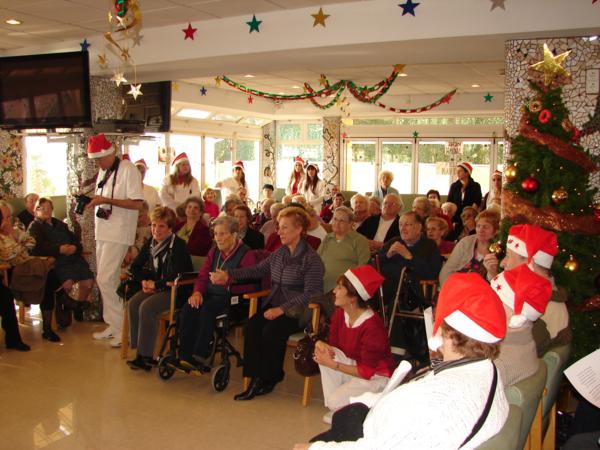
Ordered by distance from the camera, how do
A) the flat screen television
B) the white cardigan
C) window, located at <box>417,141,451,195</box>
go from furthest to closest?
window, located at <box>417,141,451,195</box>, the flat screen television, the white cardigan

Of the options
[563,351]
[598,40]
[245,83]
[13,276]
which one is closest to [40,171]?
[245,83]

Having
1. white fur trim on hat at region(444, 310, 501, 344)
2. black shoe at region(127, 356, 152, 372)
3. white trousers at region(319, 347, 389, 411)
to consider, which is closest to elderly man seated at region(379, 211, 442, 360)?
white trousers at region(319, 347, 389, 411)

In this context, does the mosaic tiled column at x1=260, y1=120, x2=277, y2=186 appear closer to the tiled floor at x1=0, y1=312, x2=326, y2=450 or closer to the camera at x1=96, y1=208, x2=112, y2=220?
the camera at x1=96, y1=208, x2=112, y2=220

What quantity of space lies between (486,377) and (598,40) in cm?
346

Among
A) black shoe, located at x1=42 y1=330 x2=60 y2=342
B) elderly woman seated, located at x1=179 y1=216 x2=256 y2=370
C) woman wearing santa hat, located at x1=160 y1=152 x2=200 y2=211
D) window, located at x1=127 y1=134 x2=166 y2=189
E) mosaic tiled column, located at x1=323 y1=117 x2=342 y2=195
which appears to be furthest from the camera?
mosaic tiled column, located at x1=323 y1=117 x2=342 y2=195

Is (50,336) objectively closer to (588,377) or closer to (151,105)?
(151,105)

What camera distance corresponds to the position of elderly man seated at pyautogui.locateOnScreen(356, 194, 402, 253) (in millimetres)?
5910

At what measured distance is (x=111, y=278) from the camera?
5.31 m

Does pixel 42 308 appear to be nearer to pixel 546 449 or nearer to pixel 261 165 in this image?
pixel 546 449

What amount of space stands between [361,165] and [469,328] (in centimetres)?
1280

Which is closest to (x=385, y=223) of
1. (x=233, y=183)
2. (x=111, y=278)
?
(x=111, y=278)

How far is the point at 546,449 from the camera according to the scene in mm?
2928

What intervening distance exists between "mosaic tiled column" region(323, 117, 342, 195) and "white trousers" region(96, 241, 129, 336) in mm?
8882

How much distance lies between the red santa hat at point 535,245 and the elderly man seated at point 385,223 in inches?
91.2
